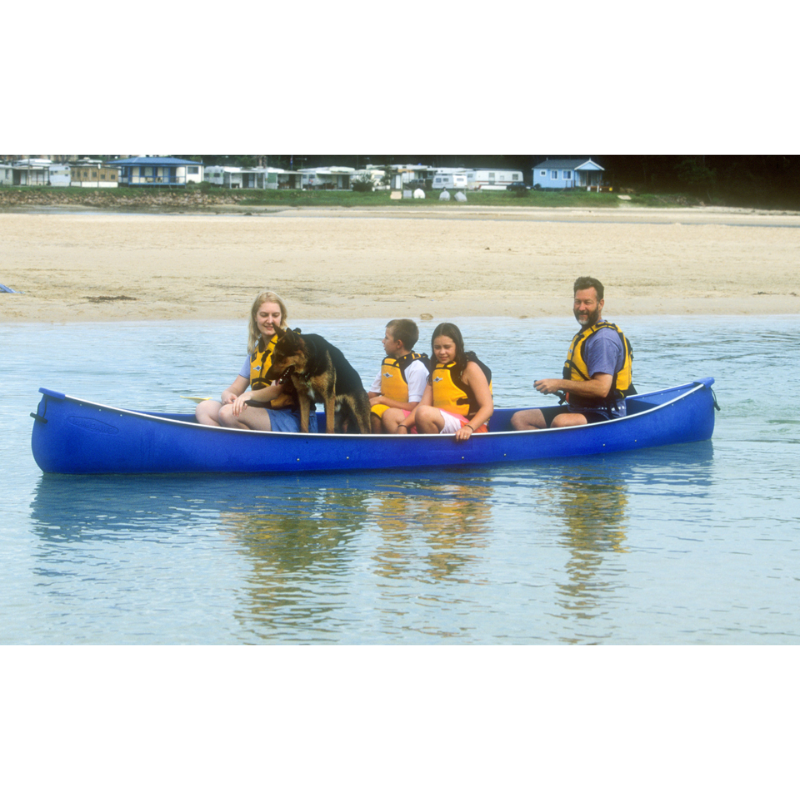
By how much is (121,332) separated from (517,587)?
10.1 metres

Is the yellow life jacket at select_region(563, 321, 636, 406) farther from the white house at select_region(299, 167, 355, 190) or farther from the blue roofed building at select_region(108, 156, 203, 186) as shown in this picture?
the white house at select_region(299, 167, 355, 190)

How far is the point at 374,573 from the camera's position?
530 cm

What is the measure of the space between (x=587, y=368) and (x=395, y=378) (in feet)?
4.23

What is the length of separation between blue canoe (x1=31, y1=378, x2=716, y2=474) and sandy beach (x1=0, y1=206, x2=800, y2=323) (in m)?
8.29

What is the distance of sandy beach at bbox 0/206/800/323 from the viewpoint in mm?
16438

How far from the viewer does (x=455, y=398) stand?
7109mm

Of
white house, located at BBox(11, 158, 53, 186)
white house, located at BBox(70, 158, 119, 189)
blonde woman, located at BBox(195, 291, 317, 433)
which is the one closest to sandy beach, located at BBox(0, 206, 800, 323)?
white house, located at BBox(70, 158, 119, 189)

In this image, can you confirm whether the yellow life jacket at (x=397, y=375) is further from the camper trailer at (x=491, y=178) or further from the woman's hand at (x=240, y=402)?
the camper trailer at (x=491, y=178)

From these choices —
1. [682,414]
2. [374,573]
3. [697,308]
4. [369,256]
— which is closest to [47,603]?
[374,573]

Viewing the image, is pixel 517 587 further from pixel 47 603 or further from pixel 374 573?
pixel 47 603

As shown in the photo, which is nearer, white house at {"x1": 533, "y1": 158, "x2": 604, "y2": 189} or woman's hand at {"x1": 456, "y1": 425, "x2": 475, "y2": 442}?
woman's hand at {"x1": 456, "y1": 425, "x2": 475, "y2": 442}

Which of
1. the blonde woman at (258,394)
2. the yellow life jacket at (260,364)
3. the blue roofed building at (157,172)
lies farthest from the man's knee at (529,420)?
the blue roofed building at (157,172)

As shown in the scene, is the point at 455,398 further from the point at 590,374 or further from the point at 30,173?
the point at 30,173

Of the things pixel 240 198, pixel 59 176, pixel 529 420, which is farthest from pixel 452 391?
pixel 240 198
